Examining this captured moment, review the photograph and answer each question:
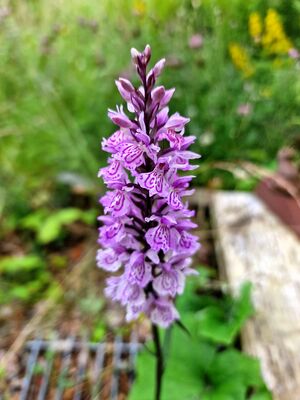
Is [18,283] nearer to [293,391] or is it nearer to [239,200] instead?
[239,200]

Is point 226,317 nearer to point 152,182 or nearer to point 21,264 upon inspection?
point 152,182

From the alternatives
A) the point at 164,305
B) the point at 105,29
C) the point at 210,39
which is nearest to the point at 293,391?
the point at 164,305

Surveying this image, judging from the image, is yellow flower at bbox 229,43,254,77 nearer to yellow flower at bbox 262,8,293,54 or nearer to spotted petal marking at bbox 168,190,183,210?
yellow flower at bbox 262,8,293,54

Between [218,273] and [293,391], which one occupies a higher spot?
[218,273]

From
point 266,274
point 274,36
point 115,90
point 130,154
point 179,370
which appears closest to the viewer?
point 130,154

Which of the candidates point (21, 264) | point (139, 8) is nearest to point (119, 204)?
point (21, 264)
